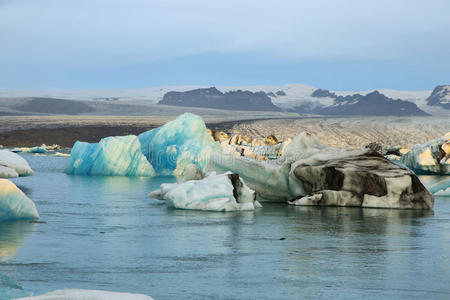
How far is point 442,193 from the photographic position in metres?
14.1

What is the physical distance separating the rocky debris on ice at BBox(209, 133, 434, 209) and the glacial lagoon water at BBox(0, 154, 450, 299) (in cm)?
45

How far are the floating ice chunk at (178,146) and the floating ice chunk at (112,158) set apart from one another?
1267mm

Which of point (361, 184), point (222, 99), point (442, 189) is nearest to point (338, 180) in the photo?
point (361, 184)

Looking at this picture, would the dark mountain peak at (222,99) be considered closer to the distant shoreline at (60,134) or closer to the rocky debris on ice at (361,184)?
the distant shoreline at (60,134)

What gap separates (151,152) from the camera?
Result: 73.0ft

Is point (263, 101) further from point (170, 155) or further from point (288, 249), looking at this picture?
point (288, 249)

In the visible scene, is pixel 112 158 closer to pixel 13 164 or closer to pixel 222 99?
pixel 13 164

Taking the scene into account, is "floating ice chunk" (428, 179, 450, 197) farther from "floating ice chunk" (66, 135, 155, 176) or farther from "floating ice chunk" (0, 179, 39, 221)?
"floating ice chunk" (66, 135, 155, 176)

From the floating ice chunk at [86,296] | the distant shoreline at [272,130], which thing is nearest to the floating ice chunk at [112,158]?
the floating ice chunk at [86,296]

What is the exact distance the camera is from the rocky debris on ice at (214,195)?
1045cm

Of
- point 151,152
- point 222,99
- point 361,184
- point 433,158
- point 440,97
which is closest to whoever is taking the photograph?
point 361,184

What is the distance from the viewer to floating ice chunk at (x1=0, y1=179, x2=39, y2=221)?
8492 millimetres

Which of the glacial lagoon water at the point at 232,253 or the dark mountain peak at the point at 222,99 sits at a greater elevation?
the dark mountain peak at the point at 222,99

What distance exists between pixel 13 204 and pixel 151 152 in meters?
13.6
